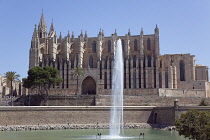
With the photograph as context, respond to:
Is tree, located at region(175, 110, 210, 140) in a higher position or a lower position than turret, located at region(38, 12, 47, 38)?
lower

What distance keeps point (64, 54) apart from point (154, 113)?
90.5 ft

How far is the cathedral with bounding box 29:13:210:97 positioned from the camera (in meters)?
61.5

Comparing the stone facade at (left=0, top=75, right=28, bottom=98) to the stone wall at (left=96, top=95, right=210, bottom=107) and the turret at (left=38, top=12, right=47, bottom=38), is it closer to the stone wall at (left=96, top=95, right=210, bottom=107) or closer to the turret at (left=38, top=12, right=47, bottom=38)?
the turret at (left=38, top=12, right=47, bottom=38)

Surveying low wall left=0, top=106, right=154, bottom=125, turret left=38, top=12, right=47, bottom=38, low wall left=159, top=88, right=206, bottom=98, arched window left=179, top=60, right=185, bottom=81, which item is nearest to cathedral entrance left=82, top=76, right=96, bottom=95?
low wall left=159, top=88, right=206, bottom=98

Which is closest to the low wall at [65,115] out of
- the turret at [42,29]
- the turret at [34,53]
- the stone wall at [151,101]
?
the stone wall at [151,101]

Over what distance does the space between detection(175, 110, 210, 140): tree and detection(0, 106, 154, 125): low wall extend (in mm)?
18106

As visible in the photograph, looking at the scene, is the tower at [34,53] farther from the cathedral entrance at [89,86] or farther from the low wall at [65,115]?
the low wall at [65,115]

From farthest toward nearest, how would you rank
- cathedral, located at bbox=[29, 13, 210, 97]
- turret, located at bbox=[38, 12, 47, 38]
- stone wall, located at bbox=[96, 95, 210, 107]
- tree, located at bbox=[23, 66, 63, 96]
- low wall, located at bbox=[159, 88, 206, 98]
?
turret, located at bbox=[38, 12, 47, 38] < cathedral, located at bbox=[29, 13, 210, 97] < low wall, located at bbox=[159, 88, 206, 98] < tree, located at bbox=[23, 66, 63, 96] < stone wall, located at bbox=[96, 95, 210, 107]

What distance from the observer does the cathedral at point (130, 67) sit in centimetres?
6150

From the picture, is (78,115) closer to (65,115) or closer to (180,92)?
(65,115)

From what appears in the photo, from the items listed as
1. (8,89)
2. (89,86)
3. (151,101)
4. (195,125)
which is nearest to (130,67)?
(89,86)

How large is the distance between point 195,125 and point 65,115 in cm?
2256

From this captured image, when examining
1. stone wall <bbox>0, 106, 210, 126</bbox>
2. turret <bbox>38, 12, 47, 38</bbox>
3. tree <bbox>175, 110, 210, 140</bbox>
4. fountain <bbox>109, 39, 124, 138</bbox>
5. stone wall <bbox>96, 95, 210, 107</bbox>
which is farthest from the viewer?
turret <bbox>38, 12, 47, 38</bbox>

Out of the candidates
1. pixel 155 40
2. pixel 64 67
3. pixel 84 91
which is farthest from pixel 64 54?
pixel 155 40
